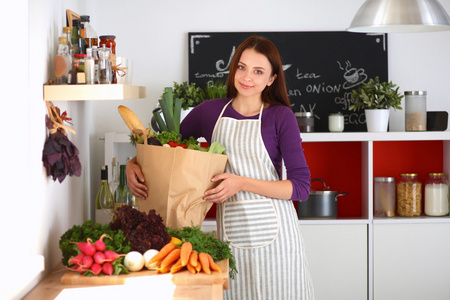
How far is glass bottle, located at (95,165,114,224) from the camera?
9.65 feet

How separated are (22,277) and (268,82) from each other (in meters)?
1.29

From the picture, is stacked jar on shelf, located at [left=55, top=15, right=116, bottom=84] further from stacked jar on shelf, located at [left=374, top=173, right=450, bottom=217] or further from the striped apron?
A: stacked jar on shelf, located at [left=374, top=173, right=450, bottom=217]

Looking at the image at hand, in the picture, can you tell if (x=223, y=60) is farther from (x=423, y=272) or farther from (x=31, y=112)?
(x=31, y=112)

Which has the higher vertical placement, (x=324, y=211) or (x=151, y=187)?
(x=151, y=187)

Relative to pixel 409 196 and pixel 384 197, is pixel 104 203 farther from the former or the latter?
pixel 409 196

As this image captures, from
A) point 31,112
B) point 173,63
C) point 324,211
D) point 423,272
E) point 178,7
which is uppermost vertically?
point 178,7

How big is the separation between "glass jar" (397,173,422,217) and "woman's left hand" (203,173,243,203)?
194 centimetres

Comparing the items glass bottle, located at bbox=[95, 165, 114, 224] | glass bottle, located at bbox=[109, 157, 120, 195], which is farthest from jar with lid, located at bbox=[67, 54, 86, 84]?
glass bottle, located at bbox=[109, 157, 120, 195]

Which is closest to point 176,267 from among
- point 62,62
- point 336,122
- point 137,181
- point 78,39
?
point 137,181

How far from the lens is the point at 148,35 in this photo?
157 inches

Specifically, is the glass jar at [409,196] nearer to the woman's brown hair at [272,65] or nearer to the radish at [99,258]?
the woman's brown hair at [272,65]

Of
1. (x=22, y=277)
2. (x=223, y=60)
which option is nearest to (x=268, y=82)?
(x=22, y=277)

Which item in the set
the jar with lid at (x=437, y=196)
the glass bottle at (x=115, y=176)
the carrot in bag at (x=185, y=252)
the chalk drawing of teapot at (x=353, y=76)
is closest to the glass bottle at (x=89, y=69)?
the carrot in bag at (x=185, y=252)

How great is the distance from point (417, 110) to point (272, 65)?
67.7 inches
